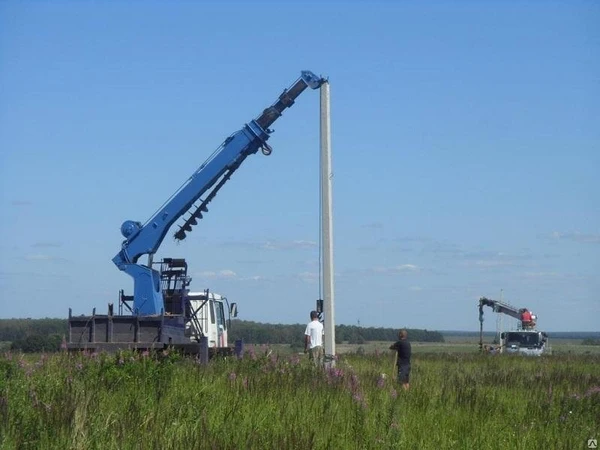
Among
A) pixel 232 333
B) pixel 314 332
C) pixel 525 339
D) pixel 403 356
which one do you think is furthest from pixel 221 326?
pixel 525 339

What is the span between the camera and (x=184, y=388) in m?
14.1

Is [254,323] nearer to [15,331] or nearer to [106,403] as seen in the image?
[15,331]

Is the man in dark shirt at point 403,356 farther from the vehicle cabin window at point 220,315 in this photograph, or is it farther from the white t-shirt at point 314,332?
the vehicle cabin window at point 220,315

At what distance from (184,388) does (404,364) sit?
30.1 feet

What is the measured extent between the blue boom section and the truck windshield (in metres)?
24.2

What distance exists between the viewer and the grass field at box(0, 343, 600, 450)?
10000 mm

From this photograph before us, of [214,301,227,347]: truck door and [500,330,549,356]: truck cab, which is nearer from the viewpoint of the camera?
[214,301,227,347]: truck door

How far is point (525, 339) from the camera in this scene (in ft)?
169

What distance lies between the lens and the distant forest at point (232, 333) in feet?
95.0

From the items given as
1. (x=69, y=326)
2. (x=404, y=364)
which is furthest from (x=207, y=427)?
(x=69, y=326)

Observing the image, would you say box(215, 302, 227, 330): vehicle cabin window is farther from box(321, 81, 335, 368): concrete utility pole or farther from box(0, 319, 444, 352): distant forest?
box(321, 81, 335, 368): concrete utility pole

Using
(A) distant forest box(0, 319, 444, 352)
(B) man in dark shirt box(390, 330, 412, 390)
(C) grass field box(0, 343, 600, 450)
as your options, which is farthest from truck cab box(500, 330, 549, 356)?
(C) grass field box(0, 343, 600, 450)

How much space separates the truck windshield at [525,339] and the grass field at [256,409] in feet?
110

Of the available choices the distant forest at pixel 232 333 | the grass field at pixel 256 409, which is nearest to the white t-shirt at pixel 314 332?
the distant forest at pixel 232 333
